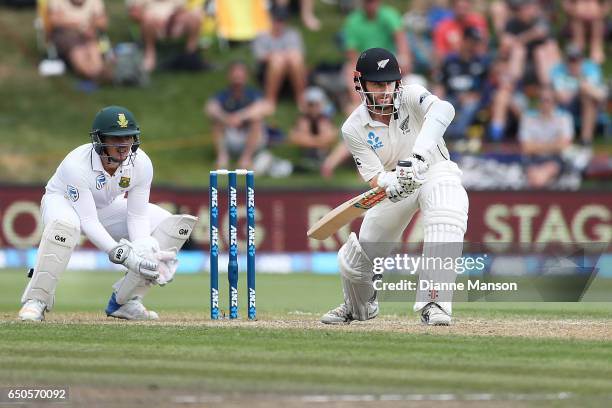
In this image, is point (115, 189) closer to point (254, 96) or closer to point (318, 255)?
point (318, 255)

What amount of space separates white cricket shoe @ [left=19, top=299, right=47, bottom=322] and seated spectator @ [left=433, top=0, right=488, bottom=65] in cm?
924

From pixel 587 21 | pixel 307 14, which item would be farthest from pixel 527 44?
pixel 307 14

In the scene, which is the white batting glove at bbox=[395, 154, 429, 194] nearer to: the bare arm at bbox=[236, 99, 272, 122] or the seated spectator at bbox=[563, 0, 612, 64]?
the bare arm at bbox=[236, 99, 272, 122]

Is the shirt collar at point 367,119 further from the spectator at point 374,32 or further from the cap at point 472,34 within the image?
the cap at point 472,34

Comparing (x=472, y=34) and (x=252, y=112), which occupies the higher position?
(x=472, y=34)

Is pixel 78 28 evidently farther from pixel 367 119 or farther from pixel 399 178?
pixel 399 178

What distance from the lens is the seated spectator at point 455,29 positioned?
17.1 m

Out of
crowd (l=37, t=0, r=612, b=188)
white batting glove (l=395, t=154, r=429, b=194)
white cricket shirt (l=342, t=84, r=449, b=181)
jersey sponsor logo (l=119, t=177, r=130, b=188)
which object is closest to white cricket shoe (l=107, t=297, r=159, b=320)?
jersey sponsor logo (l=119, t=177, r=130, b=188)

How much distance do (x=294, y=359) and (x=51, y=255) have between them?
2230 mm

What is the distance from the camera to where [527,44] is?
16.9m

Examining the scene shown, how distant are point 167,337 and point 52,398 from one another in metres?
1.85

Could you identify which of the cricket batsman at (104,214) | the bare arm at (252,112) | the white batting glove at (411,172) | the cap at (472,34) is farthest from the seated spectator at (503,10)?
the white batting glove at (411,172)

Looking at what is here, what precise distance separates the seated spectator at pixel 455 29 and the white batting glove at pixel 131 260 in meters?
9.05

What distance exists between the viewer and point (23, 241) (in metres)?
15.1
